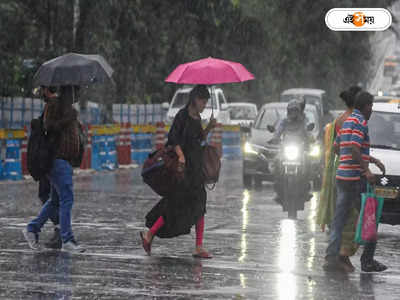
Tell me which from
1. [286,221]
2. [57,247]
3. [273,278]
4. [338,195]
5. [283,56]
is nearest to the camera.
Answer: [273,278]

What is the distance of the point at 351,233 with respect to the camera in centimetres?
1191

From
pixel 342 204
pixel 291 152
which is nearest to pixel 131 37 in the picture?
pixel 291 152

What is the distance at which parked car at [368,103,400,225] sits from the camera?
1492 centimetres

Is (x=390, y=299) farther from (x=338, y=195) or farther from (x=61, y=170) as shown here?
(x=61, y=170)

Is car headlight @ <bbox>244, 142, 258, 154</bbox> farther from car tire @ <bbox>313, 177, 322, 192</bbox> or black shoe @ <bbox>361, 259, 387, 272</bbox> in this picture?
black shoe @ <bbox>361, 259, 387, 272</bbox>

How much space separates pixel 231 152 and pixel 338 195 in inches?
1187

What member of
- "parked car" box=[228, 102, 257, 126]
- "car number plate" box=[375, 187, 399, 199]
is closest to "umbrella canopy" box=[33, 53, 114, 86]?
"car number plate" box=[375, 187, 399, 199]

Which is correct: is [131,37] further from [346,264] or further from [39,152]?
[346,264]

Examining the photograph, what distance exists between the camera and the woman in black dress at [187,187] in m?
12.2

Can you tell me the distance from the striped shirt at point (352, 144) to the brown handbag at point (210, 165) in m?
1.39

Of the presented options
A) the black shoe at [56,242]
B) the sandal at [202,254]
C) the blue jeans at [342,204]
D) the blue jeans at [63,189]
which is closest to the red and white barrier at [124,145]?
the black shoe at [56,242]

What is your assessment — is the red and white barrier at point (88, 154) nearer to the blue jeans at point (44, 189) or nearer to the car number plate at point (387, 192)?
the car number plate at point (387, 192)

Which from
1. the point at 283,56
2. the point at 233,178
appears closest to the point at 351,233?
the point at 233,178

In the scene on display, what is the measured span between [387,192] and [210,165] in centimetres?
342
